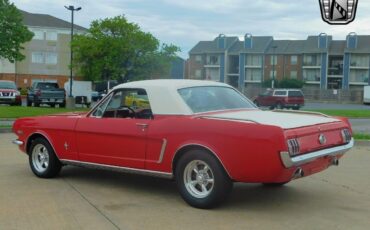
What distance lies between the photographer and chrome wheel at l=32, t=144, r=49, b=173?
7953 millimetres

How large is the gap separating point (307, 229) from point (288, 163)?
0.70 meters

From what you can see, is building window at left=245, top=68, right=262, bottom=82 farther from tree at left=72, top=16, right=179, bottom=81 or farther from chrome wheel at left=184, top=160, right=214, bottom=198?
chrome wheel at left=184, top=160, right=214, bottom=198

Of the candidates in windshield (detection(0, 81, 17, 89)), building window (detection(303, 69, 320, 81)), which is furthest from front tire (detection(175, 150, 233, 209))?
building window (detection(303, 69, 320, 81))

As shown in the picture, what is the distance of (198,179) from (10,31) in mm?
23850

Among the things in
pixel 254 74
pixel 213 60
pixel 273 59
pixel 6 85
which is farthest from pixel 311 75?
pixel 6 85

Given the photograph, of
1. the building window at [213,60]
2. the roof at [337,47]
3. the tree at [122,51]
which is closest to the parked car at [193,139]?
the tree at [122,51]

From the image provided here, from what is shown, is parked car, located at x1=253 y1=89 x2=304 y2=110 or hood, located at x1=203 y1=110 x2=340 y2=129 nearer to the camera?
hood, located at x1=203 y1=110 x2=340 y2=129

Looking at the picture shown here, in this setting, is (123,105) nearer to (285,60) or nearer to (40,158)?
(40,158)

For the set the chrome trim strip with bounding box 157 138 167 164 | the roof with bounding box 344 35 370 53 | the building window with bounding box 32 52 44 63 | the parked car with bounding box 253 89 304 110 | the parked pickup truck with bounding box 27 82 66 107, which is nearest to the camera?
the chrome trim strip with bounding box 157 138 167 164

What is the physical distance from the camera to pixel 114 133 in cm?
689

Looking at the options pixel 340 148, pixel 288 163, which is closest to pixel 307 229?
pixel 288 163

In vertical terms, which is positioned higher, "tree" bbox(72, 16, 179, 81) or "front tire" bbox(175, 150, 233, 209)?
"tree" bbox(72, 16, 179, 81)

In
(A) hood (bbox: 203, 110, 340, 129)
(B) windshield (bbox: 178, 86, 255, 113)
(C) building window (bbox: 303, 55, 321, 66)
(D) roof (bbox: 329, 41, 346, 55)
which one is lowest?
(A) hood (bbox: 203, 110, 340, 129)

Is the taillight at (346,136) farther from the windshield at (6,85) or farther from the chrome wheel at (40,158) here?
the windshield at (6,85)
